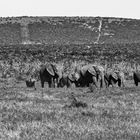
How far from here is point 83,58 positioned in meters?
59.5

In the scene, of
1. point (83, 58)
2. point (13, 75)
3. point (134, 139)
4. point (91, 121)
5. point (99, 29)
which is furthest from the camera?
point (99, 29)

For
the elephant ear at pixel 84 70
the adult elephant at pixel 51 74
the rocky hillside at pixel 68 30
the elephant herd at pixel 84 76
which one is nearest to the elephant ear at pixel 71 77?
the elephant herd at pixel 84 76

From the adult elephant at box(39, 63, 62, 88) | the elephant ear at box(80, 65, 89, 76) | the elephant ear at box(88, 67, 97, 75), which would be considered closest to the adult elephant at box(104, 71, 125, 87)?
the elephant ear at box(88, 67, 97, 75)

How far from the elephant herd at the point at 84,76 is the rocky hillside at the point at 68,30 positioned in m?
56.5

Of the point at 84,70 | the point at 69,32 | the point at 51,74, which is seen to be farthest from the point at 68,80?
the point at 69,32

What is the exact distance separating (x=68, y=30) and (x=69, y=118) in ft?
271

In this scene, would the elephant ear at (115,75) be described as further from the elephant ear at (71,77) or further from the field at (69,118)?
the field at (69,118)

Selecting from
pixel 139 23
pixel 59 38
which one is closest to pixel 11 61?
pixel 59 38

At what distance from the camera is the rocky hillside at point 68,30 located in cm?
9062

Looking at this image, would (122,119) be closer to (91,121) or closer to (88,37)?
(91,121)

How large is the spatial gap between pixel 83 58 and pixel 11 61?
32.4ft

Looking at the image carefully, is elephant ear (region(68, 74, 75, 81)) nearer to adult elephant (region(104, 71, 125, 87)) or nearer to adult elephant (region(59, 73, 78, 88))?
adult elephant (region(59, 73, 78, 88))

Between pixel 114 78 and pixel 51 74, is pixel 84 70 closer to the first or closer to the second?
pixel 114 78

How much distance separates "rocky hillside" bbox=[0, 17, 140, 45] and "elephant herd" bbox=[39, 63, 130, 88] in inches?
2225
